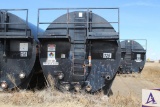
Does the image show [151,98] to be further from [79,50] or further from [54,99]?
[79,50]

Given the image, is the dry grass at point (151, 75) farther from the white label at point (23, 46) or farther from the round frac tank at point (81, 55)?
the white label at point (23, 46)

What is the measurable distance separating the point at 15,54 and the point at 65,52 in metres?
1.52

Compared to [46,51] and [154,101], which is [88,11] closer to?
[46,51]

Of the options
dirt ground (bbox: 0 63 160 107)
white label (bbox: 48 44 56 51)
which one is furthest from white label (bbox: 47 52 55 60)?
dirt ground (bbox: 0 63 160 107)

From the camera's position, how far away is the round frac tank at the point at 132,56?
2244 cm

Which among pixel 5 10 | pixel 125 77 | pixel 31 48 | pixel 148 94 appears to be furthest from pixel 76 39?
pixel 125 77

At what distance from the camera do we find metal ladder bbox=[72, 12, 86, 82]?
30.3 ft

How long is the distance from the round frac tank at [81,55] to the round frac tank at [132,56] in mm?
13187

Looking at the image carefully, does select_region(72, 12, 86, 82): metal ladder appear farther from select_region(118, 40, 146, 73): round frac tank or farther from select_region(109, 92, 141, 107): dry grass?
select_region(118, 40, 146, 73): round frac tank

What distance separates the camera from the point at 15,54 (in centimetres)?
951

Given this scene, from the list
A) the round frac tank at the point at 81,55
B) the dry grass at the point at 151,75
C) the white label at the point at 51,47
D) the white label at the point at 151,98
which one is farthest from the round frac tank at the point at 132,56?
the white label at the point at 151,98

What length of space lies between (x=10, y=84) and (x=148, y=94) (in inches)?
198

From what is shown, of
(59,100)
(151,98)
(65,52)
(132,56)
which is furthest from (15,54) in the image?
(132,56)

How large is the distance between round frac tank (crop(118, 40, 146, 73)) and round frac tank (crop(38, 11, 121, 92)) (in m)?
13.2
